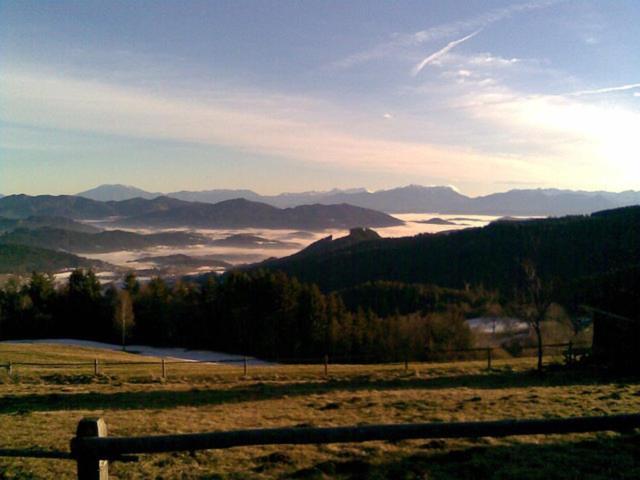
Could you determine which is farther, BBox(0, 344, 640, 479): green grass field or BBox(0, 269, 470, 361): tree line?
BBox(0, 269, 470, 361): tree line

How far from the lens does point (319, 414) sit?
12.1 m

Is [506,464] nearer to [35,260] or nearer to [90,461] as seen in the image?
[90,461]

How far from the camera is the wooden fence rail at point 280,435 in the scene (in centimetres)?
342

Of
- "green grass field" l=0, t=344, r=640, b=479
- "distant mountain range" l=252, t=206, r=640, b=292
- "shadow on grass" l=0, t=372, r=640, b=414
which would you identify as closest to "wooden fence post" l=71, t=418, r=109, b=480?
"green grass field" l=0, t=344, r=640, b=479

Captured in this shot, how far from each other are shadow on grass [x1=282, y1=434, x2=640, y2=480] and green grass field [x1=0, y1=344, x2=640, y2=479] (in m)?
0.02

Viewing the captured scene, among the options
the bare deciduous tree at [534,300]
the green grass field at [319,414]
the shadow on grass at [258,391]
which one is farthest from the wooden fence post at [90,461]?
the bare deciduous tree at [534,300]

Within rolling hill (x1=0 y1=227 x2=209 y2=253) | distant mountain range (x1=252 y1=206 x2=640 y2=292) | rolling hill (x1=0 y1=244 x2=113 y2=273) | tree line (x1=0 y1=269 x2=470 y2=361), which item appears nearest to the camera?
tree line (x1=0 y1=269 x2=470 y2=361)

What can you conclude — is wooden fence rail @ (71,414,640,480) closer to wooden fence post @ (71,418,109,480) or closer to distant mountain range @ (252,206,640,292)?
wooden fence post @ (71,418,109,480)

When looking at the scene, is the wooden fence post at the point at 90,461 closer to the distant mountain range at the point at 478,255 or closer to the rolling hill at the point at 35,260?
the distant mountain range at the point at 478,255

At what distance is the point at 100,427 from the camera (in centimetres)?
358

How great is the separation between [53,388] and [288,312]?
3272cm

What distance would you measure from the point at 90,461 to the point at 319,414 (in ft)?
30.3

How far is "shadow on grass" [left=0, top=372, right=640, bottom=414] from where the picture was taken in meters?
14.9

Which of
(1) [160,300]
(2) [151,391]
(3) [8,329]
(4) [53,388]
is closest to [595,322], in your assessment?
(2) [151,391]
